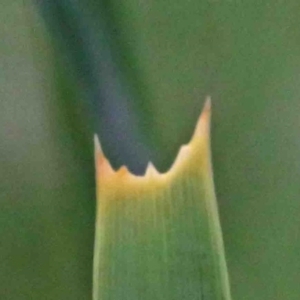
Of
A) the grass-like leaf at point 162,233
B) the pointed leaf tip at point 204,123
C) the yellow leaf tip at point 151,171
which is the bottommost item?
the grass-like leaf at point 162,233

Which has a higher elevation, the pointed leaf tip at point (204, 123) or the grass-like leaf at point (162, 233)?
the pointed leaf tip at point (204, 123)

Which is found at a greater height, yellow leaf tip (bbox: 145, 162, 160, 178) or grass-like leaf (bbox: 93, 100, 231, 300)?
yellow leaf tip (bbox: 145, 162, 160, 178)

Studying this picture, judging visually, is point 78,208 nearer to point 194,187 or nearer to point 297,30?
point 194,187

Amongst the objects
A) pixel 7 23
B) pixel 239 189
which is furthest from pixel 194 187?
pixel 7 23

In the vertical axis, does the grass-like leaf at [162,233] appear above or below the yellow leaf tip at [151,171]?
below
